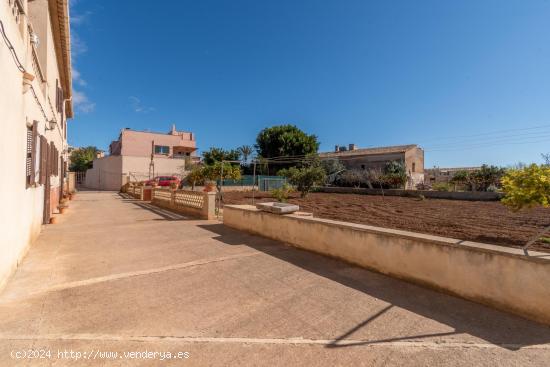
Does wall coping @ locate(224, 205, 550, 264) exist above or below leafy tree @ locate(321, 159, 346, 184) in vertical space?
below

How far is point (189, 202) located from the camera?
11711 mm

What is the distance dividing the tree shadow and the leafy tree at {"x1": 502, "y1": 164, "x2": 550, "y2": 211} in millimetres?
3525

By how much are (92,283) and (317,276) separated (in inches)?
131

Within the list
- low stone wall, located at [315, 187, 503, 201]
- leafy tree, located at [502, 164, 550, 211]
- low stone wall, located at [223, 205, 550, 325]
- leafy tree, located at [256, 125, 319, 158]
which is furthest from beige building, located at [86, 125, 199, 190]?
leafy tree, located at [502, 164, 550, 211]

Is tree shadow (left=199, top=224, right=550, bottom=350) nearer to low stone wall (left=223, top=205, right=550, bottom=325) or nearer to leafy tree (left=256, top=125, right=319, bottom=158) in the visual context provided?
low stone wall (left=223, top=205, right=550, bottom=325)

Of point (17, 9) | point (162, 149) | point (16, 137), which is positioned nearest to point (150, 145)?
point (162, 149)

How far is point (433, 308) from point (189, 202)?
10038 millimetres

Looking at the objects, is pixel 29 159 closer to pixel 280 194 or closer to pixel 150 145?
pixel 280 194

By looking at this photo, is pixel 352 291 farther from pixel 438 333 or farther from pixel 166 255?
pixel 166 255

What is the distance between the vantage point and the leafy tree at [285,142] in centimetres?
4312

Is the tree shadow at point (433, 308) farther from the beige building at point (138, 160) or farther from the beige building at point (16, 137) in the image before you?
the beige building at point (138, 160)

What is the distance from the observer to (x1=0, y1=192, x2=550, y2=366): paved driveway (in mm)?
2426

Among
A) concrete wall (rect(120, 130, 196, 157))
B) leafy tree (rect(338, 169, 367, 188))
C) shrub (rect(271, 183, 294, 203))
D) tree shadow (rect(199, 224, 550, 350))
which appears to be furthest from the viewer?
concrete wall (rect(120, 130, 196, 157))

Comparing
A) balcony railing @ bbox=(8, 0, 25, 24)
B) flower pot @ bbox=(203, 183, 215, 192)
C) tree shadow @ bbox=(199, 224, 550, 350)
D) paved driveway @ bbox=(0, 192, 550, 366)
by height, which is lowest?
paved driveway @ bbox=(0, 192, 550, 366)
